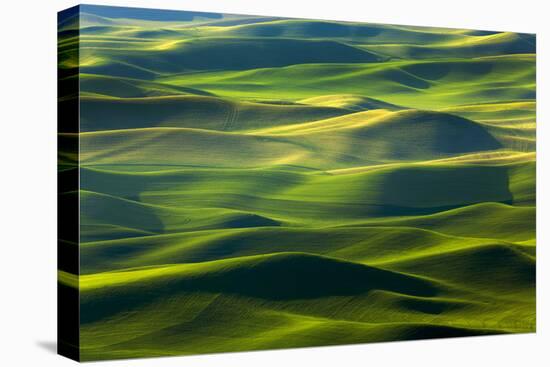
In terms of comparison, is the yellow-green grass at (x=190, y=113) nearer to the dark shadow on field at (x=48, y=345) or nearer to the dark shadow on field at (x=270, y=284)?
the dark shadow on field at (x=270, y=284)

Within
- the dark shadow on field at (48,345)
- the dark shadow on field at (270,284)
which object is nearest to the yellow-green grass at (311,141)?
the dark shadow on field at (270,284)

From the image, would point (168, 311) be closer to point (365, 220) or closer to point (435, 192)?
point (365, 220)

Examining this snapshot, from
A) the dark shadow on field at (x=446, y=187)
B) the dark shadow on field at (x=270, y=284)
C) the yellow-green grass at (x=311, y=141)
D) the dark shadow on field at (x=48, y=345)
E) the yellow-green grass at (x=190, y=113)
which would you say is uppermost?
the yellow-green grass at (x=190, y=113)

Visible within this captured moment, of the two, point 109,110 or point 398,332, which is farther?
point 398,332

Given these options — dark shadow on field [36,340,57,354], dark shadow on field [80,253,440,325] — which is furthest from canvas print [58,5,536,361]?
dark shadow on field [36,340,57,354]

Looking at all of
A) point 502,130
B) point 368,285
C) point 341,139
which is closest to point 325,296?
point 368,285

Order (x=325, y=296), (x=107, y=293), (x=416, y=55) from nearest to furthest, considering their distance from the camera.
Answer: (x=107, y=293)
(x=325, y=296)
(x=416, y=55)

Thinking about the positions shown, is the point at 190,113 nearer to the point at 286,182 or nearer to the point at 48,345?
the point at 286,182
